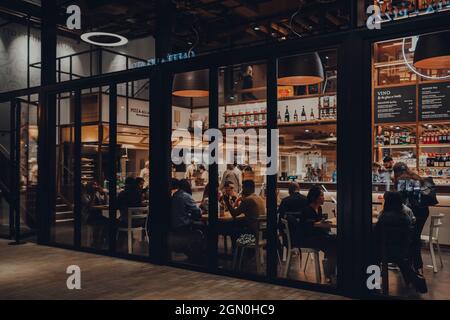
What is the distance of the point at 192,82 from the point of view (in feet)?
21.3

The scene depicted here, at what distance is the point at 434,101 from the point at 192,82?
4.75m

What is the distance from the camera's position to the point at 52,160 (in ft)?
27.7

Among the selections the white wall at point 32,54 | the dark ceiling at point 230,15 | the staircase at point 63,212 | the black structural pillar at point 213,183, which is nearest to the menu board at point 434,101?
the dark ceiling at point 230,15

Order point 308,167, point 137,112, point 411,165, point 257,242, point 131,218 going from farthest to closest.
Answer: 1. point 137,112
2. point 308,167
3. point 411,165
4. point 131,218
5. point 257,242

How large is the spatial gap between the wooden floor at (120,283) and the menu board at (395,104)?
15.9 ft

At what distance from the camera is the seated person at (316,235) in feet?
17.6

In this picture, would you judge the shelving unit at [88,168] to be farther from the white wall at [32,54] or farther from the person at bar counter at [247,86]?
the person at bar counter at [247,86]

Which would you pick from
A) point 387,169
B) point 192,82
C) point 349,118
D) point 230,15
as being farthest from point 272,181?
point 230,15

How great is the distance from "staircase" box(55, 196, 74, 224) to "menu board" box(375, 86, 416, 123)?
7.46 meters

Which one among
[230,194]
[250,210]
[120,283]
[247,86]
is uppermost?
[247,86]

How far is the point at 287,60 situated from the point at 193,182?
4.95m

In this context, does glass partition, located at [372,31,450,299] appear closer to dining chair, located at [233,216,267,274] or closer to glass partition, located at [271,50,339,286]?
glass partition, located at [271,50,339,286]

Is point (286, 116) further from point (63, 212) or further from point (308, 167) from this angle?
point (63, 212)

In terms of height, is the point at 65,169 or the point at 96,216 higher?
the point at 65,169
